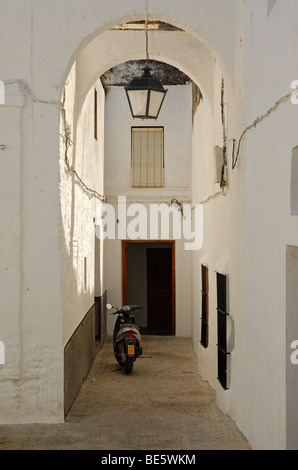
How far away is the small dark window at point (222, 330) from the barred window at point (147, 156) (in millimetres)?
6760

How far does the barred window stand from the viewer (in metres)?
14.3

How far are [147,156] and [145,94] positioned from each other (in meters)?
6.77

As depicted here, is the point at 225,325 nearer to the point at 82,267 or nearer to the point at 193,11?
the point at 82,267

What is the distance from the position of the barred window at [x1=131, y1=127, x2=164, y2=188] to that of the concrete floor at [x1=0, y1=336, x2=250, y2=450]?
526 centimetres

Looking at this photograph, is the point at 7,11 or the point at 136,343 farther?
the point at 136,343

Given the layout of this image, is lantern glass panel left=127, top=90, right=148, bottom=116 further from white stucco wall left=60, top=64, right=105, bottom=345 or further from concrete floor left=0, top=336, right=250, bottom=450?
concrete floor left=0, top=336, right=250, bottom=450

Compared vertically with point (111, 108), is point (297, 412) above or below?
below

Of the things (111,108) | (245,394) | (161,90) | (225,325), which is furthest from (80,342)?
(111,108)

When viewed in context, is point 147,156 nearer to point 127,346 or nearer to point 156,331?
point 156,331

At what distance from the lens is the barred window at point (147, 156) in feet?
46.8

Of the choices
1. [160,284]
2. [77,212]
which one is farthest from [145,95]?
[160,284]

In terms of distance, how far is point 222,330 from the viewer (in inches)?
292

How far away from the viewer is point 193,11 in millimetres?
6691

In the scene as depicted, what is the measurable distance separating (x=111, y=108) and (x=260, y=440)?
34.6 feet
